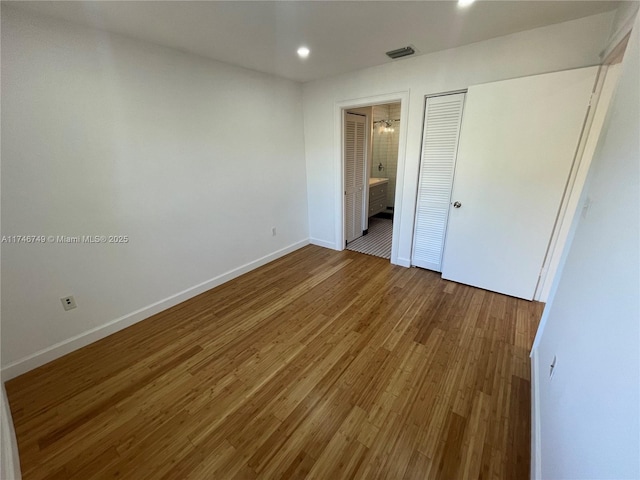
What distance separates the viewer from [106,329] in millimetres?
2223

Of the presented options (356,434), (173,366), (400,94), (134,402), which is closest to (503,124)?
(400,94)

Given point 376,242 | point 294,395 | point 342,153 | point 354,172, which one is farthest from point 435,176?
point 294,395

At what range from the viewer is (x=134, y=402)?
165 cm

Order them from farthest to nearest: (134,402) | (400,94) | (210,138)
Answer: (400,94)
(210,138)
(134,402)

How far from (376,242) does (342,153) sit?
1629mm

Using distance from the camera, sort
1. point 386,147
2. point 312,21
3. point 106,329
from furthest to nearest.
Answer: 1. point 386,147
2. point 106,329
3. point 312,21

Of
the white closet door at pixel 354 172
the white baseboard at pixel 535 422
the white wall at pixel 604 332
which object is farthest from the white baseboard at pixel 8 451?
the white closet door at pixel 354 172

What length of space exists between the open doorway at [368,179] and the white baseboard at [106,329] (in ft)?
6.23

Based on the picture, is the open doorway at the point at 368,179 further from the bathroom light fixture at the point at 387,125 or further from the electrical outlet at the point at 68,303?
the electrical outlet at the point at 68,303

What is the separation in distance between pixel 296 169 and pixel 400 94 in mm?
1656

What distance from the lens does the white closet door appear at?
378 cm

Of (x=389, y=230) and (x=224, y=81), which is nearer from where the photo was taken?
(x=224, y=81)

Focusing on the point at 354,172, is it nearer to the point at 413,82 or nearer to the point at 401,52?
the point at 413,82

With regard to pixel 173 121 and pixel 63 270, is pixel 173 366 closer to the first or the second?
pixel 63 270
